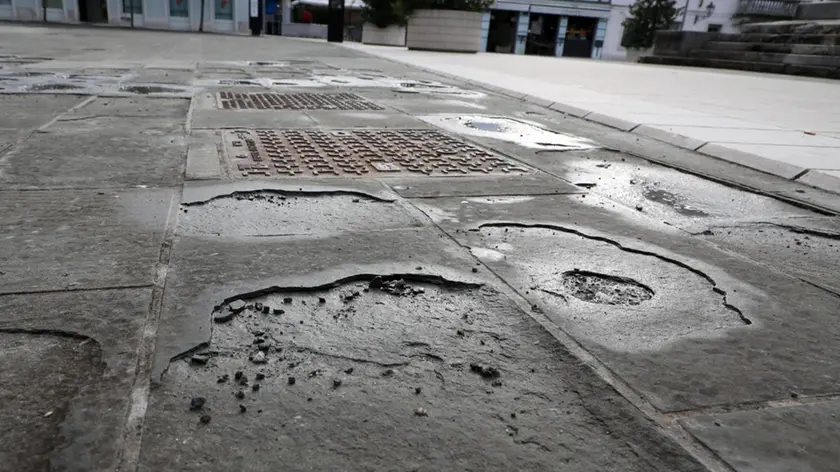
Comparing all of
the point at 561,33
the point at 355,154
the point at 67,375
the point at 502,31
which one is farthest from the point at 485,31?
the point at 67,375

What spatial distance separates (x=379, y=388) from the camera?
1549mm

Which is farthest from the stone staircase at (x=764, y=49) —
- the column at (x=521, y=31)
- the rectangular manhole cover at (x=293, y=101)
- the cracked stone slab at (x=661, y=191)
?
the column at (x=521, y=31)

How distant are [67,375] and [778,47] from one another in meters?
18.1

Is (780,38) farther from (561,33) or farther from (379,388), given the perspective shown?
(561,33)

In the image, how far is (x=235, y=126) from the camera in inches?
197

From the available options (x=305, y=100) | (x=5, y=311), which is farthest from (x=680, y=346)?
(x=305, y=100)

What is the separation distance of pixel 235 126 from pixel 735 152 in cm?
400

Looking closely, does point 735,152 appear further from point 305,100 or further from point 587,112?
point 305,100

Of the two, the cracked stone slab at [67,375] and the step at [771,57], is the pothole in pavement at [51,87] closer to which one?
the cracked stone slab at [67,375]

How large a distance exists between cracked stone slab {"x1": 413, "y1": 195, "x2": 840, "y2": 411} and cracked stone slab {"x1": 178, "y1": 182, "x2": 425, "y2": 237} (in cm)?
24

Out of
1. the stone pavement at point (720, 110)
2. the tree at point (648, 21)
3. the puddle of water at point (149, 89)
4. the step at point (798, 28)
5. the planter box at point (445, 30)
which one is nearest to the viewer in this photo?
the stone pavement at point (720, 110)

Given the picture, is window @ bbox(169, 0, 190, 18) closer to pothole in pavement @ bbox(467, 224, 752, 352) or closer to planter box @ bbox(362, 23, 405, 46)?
planter box @ bbox(362, 23, 405, 46)

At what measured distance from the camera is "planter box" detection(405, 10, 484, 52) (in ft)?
63.6

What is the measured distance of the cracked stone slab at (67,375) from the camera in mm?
1251
